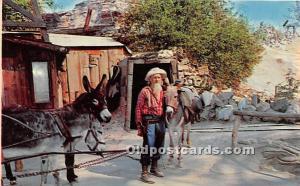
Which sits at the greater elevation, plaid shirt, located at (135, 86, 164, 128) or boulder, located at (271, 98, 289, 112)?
plaid shirt, located at (135, 86, 164, 128)

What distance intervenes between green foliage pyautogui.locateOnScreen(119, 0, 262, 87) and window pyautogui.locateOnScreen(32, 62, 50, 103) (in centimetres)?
505

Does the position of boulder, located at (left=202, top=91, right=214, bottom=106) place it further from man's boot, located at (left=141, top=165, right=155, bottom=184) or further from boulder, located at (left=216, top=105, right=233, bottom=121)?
man's boot, located at (left=141, top=165, right=155, bottom=184)

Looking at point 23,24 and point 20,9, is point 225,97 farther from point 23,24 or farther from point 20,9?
point 20,9

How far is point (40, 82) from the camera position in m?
11.3

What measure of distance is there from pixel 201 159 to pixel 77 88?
21.0 feet

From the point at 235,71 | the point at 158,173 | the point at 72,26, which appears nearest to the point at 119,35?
the point at 72,26

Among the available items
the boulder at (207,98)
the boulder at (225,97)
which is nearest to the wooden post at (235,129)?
the boulder at (207,98)

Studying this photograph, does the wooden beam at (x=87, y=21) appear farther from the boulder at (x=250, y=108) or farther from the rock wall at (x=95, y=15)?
the boulder at (x=250, y=108)

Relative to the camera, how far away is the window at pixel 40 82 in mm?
11227

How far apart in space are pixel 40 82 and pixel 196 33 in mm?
6419

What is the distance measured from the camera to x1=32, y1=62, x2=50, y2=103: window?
1123cm

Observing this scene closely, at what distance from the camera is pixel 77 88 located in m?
13.7

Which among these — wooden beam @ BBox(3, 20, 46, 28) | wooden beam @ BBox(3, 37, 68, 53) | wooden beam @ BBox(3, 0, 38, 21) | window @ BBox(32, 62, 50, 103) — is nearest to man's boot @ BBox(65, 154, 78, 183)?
window @ BBox(32, 62, 50, 103)

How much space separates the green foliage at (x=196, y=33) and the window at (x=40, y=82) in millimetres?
5048
